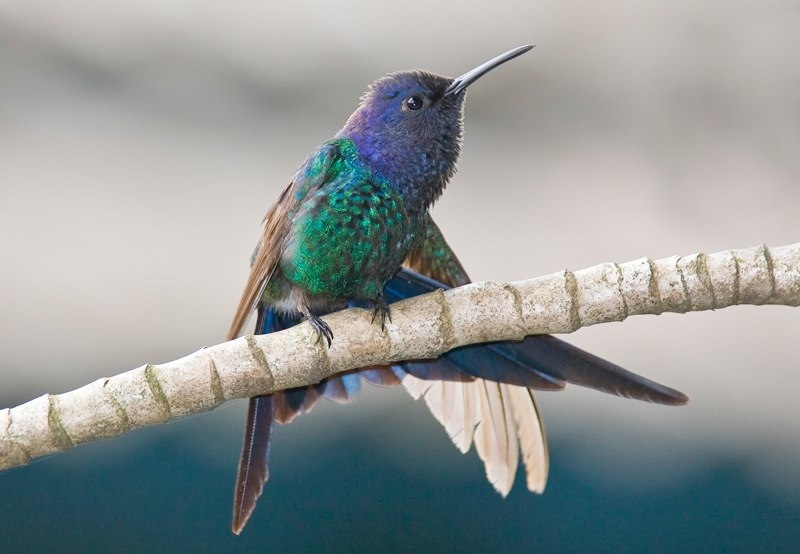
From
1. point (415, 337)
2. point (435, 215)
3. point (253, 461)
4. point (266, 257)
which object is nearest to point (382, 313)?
point (415, 337)

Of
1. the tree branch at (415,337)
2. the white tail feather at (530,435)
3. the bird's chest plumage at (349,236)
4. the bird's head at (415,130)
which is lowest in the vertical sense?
the white tail feather at (530,435)

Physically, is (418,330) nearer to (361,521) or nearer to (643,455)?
(361,521)

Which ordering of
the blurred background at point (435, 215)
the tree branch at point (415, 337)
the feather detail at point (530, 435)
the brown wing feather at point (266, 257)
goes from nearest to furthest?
the tree branch at point (415, 337) → the brown wing feather at point (266, 257) → the feather detail at point (530, 435) → the blurred background at point (435, 215)

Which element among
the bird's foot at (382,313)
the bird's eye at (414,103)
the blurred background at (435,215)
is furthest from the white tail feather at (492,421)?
the blurred background at (435,215)

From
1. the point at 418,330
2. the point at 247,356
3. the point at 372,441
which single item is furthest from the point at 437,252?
the point at 372,441

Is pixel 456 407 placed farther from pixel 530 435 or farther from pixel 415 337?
pixel 415 337

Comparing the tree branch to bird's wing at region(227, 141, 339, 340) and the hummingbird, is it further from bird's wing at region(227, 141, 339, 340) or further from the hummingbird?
bird's wing at region(227, 141, 339, 340)

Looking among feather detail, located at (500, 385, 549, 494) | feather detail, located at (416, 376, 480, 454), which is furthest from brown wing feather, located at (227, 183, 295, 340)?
feather detail, located at (500, 385, 549, 494)

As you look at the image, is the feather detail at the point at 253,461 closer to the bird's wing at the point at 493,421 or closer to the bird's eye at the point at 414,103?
the bird's wing at the point at 493,421
